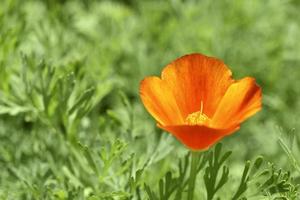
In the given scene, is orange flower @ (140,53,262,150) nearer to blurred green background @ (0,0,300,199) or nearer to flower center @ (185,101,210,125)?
flower center @ (185,101,210,125)

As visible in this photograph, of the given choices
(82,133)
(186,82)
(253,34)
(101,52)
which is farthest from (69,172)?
(253,34)

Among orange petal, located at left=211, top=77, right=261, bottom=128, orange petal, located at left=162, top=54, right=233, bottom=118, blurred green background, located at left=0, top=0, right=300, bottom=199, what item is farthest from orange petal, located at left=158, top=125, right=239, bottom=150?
blurred green background, located at left=0, top=0, right=300, bottom=199

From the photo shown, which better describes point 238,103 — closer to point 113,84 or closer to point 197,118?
point 197,118

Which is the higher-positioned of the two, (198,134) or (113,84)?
(198,134)

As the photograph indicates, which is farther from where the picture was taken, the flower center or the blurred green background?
the blurred green background

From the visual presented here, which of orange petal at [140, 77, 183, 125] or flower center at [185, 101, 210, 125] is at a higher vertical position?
orange petal at [140, 77, 183, 125]

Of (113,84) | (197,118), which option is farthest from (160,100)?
(113,84)

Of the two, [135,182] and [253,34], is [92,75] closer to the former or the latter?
[135,182]

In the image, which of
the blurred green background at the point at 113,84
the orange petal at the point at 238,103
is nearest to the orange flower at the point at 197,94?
the orange petal at the point at 238,103
